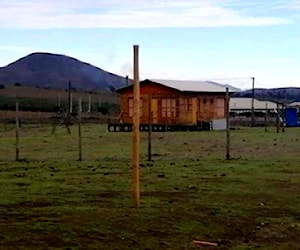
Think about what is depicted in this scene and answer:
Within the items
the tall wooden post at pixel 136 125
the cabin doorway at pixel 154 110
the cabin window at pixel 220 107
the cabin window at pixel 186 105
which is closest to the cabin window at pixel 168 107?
the cabin doorway at pixel 154 110

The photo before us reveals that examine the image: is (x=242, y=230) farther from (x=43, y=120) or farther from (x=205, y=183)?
(x=43, y=120)

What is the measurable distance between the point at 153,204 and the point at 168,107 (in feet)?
154

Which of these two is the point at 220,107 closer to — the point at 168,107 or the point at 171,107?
the point at 171,107

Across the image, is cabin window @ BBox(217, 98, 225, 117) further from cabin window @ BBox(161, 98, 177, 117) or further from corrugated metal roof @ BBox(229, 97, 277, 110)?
corrugated metal roof @ BBox(229, 97, 277, 110)

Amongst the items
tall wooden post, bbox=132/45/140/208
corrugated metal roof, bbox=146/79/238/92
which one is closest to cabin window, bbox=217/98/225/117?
corrugated metal roof, bbox=146/79/238/92

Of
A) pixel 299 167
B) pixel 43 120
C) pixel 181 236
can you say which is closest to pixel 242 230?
pixel 181 236

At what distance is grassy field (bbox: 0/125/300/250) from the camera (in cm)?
1164

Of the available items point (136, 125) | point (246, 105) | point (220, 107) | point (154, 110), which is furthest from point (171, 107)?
point (136, 125)

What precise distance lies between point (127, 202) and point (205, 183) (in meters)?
4.36

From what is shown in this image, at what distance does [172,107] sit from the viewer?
2424 inches

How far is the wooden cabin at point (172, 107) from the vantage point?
59.8 m

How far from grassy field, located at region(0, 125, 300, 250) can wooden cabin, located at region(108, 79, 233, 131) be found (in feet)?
107

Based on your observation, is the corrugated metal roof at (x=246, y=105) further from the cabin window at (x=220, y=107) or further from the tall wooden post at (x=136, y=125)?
the tall wooden post at (x=136, y=125)

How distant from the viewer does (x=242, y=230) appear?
12.8 meters
